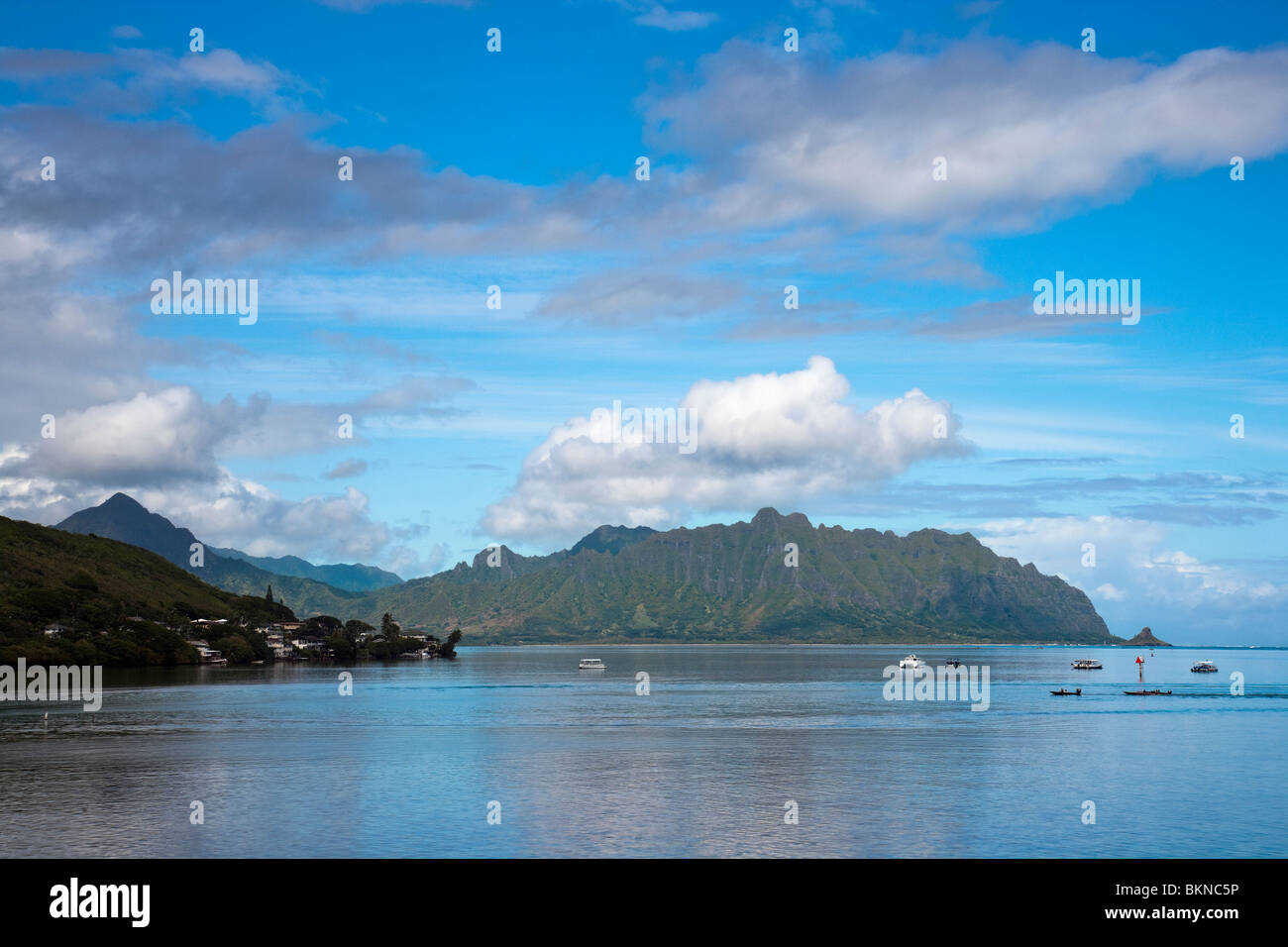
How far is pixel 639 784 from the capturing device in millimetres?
79312

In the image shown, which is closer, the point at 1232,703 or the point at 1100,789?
the point at 1100,789

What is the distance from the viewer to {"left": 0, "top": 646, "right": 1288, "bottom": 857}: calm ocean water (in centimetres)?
5909

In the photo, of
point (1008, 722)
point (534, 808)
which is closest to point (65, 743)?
point (534, 808)

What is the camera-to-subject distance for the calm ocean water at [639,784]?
59.1 meters

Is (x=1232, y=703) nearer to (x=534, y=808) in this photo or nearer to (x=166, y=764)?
(x=534, y=808)

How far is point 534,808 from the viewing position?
2709 inches

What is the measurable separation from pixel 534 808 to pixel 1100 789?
4207 centimetres

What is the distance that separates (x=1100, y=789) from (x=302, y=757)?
6629cm
